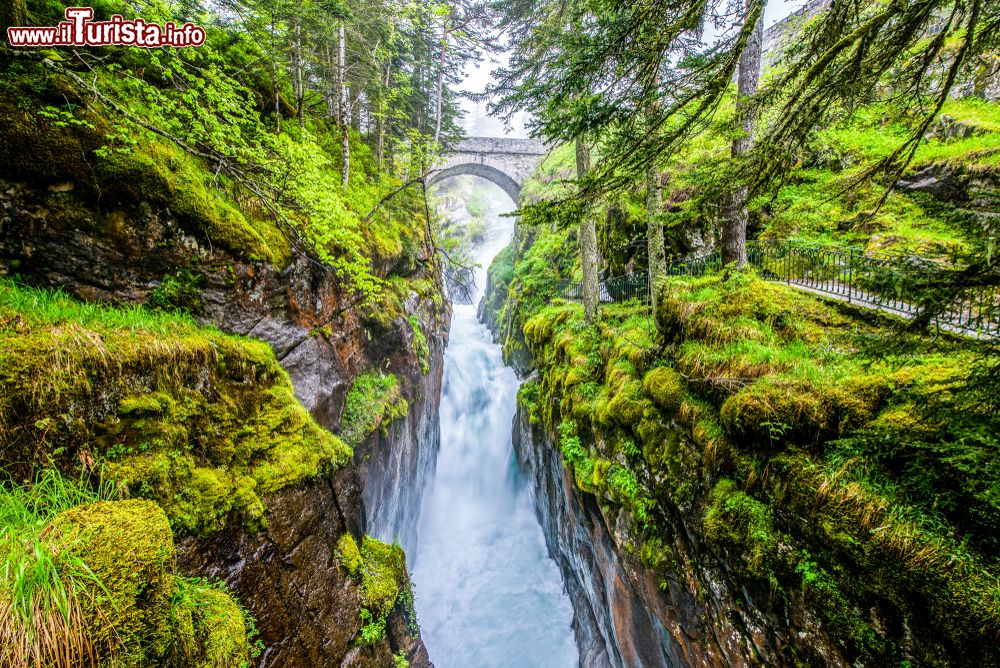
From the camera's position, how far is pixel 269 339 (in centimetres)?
575

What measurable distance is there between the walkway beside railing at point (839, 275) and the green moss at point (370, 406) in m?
7.23

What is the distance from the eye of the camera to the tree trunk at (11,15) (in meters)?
3.54

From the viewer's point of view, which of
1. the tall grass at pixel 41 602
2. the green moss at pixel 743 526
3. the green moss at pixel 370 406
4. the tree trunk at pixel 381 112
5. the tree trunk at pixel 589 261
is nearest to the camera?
the tall grass at pixel 41 602

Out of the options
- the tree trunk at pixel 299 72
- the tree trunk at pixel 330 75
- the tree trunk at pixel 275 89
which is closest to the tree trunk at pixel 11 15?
the tree trunk at pixel 275 89

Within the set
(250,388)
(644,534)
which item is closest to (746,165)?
(644,534)

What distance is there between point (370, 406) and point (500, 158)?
20621 millimetres

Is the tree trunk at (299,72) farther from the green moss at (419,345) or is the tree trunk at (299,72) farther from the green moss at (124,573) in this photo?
the green moss at (124,573)

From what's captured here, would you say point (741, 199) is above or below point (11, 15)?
below

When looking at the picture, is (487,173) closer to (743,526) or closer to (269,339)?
(269,339)

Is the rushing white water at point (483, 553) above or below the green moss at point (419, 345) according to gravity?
below

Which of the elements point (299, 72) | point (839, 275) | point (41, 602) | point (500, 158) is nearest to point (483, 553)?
point (41, 602)

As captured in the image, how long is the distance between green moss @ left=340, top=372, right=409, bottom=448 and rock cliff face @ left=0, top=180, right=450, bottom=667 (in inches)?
12.1

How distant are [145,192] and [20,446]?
10.9 ft

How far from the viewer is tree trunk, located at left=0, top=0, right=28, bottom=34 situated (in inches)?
139
